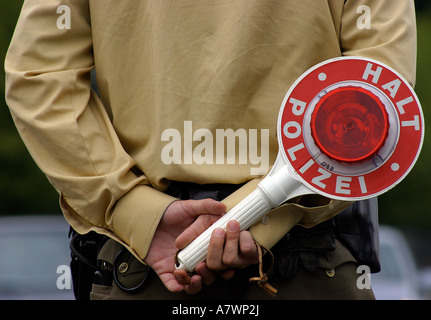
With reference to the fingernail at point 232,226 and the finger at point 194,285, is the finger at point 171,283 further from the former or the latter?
the fingernail at point 232,226

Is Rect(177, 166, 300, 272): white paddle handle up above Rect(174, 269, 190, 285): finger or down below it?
above

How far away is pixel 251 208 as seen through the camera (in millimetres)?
2100

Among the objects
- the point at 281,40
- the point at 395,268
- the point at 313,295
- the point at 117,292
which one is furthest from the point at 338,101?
the point at 395,268

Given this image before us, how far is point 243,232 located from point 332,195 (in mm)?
245

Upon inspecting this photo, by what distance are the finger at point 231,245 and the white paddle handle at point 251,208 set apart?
0.06ft

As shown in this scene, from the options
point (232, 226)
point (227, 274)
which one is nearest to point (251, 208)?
point (232, 226)

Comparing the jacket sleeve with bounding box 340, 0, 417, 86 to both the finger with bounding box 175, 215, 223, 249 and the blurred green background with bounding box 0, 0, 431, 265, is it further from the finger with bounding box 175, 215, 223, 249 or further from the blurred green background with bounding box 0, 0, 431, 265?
the blurred green background with bounding box 0, 0, 431, 265

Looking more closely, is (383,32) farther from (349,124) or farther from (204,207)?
(204,207)

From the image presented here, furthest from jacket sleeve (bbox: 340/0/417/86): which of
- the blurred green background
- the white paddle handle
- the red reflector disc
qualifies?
the blurred green background

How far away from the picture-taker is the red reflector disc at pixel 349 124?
1982 millimetres

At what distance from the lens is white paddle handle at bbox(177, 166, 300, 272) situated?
2.08 metres

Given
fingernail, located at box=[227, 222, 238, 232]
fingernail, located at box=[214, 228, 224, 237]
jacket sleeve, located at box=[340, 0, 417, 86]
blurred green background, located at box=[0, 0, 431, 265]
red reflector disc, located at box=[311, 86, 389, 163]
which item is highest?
jacket sleeve, located at box=[340, 0, 417, 86]

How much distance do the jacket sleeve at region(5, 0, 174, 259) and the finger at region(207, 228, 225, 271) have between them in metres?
0.20

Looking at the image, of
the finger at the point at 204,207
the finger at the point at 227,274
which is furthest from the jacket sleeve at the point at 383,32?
the finger at the point at 227,274
